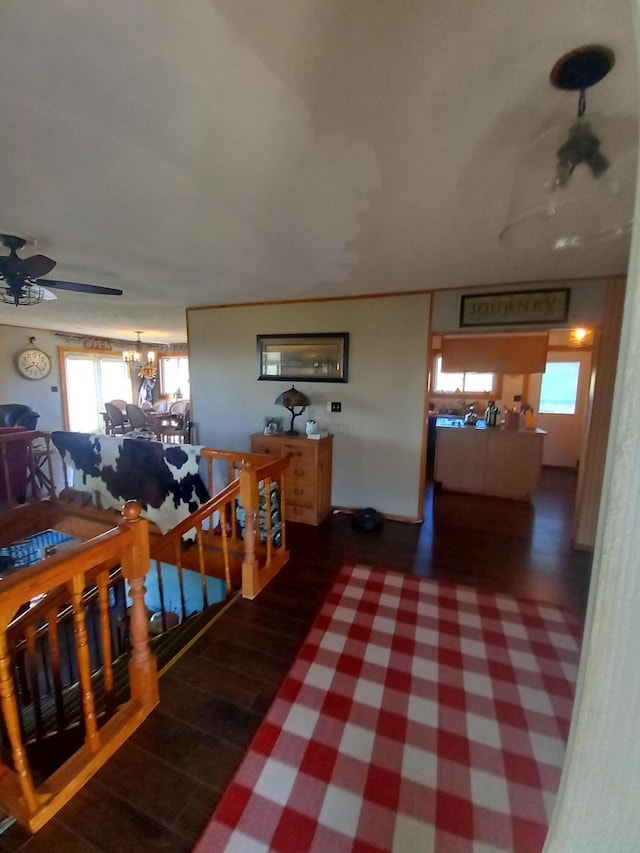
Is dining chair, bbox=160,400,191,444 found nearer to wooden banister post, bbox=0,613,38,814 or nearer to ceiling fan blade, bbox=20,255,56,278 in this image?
ceiling fan blade, bbox=20,255,56,278

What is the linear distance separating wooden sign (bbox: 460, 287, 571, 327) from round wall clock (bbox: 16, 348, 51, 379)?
7121mm

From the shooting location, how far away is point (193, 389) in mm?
4180

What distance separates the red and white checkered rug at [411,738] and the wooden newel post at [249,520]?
51 cm

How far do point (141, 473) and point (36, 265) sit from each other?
70.6 inches

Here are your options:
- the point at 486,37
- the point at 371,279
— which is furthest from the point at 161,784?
the point at 371,279

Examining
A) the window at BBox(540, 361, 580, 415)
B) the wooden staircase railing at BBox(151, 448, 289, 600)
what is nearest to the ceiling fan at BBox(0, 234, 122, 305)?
the wooden staircase railing at BBox(151, 448, 289, 600)

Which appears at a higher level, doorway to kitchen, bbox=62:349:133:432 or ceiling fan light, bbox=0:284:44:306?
ceiling fan light, bbox=0:284:44:306

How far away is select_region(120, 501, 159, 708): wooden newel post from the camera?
1.33 metres

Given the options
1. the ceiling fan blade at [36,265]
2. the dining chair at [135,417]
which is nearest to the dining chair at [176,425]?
the dining chair at [135,417]

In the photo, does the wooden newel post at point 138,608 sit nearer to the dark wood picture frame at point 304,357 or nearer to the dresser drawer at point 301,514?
the dresser drawer at point 301,514

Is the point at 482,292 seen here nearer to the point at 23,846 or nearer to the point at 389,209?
the point at 389,209

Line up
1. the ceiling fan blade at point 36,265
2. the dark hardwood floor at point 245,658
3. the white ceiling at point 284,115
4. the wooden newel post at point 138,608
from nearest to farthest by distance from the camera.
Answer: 1. the white ceiling at point 284,115
2. the dark hardwood floor at point 245,658
3. the wooden newel post at point 138,608
4. the ceiling fan blade at point 36,265

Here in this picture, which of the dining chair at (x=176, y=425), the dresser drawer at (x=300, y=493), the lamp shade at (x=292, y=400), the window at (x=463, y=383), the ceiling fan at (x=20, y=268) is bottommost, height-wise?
the dresser drawer at (x=300, y=493)

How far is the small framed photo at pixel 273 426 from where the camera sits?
144 inches
